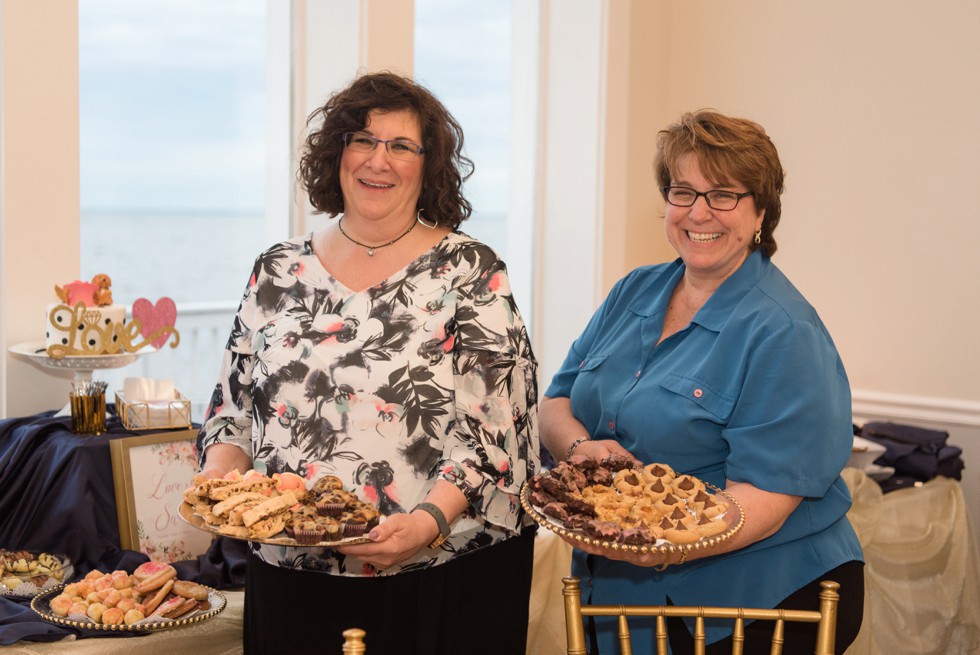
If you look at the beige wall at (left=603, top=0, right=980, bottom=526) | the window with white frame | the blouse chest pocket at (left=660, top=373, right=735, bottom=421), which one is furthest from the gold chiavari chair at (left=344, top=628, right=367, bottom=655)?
the window with white frame

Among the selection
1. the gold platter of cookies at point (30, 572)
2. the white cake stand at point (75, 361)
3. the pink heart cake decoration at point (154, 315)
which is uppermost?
the pink heart cake decoration at point (154, 315)

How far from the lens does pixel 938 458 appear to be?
10.6 ft

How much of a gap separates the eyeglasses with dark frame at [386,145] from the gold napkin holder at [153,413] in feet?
2.88

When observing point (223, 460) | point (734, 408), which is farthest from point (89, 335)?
point (734, 408)

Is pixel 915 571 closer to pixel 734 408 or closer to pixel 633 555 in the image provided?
pixel 734 408

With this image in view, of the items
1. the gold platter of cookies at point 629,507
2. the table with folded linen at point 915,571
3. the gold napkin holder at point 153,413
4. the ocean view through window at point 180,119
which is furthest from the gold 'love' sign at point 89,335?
the table with folded linen at point 915,571

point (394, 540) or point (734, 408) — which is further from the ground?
point (734, 408)

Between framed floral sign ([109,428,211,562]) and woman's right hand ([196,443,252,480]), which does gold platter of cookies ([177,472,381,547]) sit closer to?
woman's right hand ([196,443,252,480])

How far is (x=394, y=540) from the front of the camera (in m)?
1.51

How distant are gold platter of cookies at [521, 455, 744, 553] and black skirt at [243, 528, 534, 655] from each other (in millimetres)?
215

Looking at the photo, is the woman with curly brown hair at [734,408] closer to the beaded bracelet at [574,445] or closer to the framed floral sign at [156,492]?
the beaded bracelet at [574,445]

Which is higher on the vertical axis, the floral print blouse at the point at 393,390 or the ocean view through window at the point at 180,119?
the ocean view through window at the point at 180,119

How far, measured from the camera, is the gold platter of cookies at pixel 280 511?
147cm

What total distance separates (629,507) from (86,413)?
1257mm
